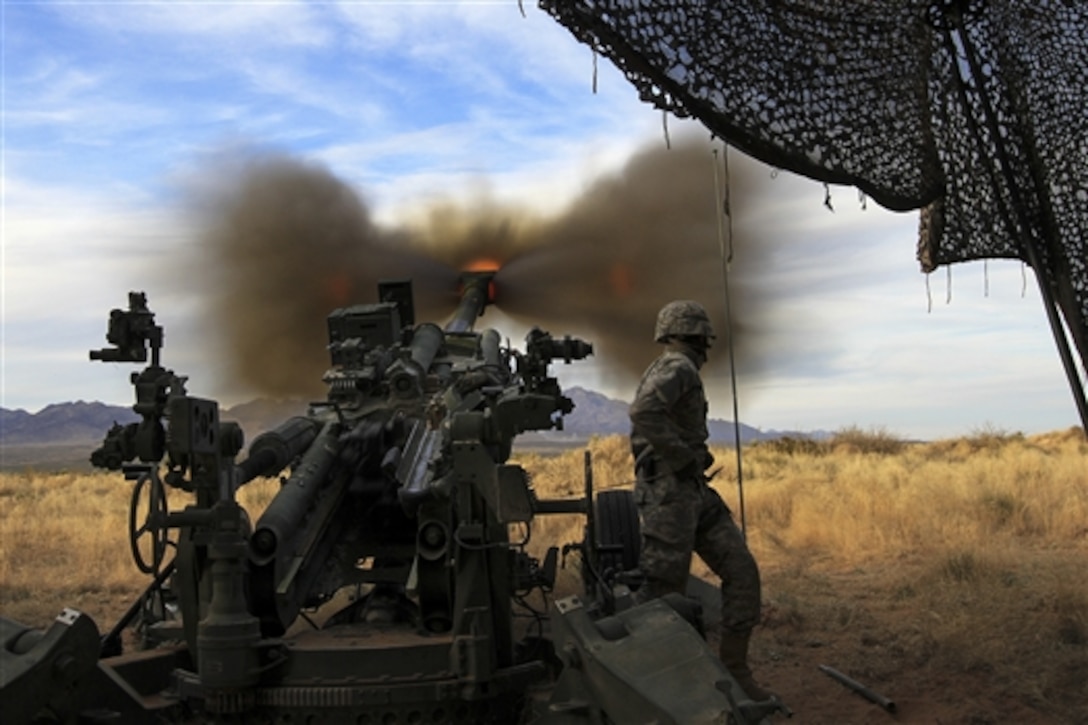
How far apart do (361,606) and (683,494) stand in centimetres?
185

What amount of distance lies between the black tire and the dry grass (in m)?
1.27

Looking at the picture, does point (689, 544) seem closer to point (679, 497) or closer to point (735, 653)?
point (679, 497)

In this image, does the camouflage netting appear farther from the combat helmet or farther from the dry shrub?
the dry shrub

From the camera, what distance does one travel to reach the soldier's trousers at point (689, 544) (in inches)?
228

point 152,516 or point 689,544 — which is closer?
point 152,516

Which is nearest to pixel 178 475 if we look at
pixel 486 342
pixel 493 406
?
pixel 493 406

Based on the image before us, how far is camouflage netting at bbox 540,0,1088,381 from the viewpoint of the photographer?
5.86 metres

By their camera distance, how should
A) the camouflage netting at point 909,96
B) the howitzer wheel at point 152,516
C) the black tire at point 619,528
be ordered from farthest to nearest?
the black tire at point 619,528 → the camouflage netting at point 909,96 → the howitzer wheel at point 152,516

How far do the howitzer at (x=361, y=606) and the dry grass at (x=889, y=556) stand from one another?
3.02 meters

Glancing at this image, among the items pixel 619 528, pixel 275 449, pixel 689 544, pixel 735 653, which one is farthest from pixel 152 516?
pixel 619 528

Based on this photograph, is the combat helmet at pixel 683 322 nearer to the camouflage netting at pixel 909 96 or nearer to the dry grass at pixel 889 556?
the camouflage netting at pixel 909 96

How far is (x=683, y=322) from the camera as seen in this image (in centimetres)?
607

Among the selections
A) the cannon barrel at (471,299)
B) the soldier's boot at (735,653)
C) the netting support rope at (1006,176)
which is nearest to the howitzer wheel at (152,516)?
the soldier's boot at (735,653)

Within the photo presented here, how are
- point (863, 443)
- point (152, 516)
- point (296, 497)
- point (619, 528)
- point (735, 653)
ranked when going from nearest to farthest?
point (152, 516) → point (296, 497) → point (735, 653) → point (619, 528) → point (863, 443)
